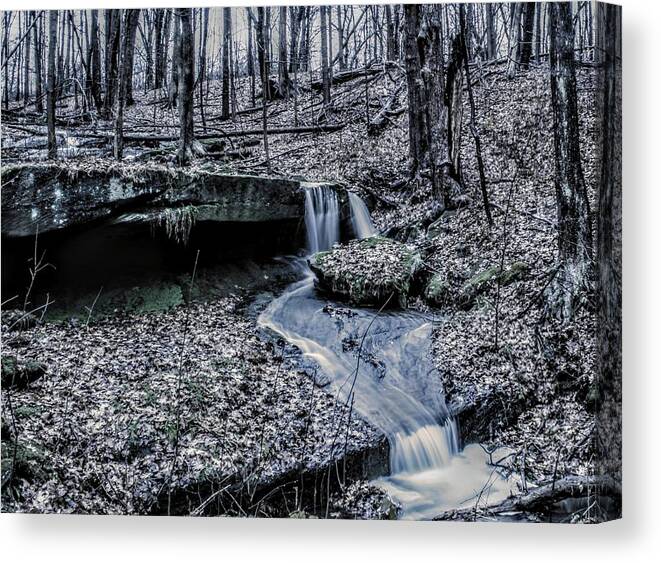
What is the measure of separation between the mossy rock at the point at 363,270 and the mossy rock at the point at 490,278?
19.9 inches

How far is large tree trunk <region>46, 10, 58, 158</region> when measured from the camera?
5.18 meters

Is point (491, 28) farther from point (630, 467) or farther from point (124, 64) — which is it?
point (630, 467)

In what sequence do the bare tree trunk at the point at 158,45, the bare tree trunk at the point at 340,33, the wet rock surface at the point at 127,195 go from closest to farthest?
the bare tree trunk at the point at 340,33 < the bare tree trunk at the point at 158,45 < the wet rock surface at the point at 127,195

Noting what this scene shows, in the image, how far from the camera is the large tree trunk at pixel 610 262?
185 inches

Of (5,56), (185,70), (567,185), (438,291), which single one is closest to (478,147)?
(567,185)

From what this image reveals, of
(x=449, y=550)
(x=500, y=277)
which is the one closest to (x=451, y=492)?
(x=449, y=550)

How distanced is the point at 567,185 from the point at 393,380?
178 cm

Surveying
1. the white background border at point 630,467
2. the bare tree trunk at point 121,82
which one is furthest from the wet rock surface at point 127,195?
the white background border at point 630,467

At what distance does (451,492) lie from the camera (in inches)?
188

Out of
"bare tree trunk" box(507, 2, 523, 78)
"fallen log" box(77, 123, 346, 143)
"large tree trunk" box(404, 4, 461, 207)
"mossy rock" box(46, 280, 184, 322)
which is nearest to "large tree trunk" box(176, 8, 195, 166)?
"fallen log" box(77, 123, 346, 143)

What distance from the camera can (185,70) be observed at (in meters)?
5.14

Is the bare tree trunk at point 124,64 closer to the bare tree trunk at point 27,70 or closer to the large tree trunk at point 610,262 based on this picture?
the bare tree trunk at point 27,70

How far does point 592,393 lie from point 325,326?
189 centimetres

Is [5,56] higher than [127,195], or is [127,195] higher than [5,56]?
[5,56]
